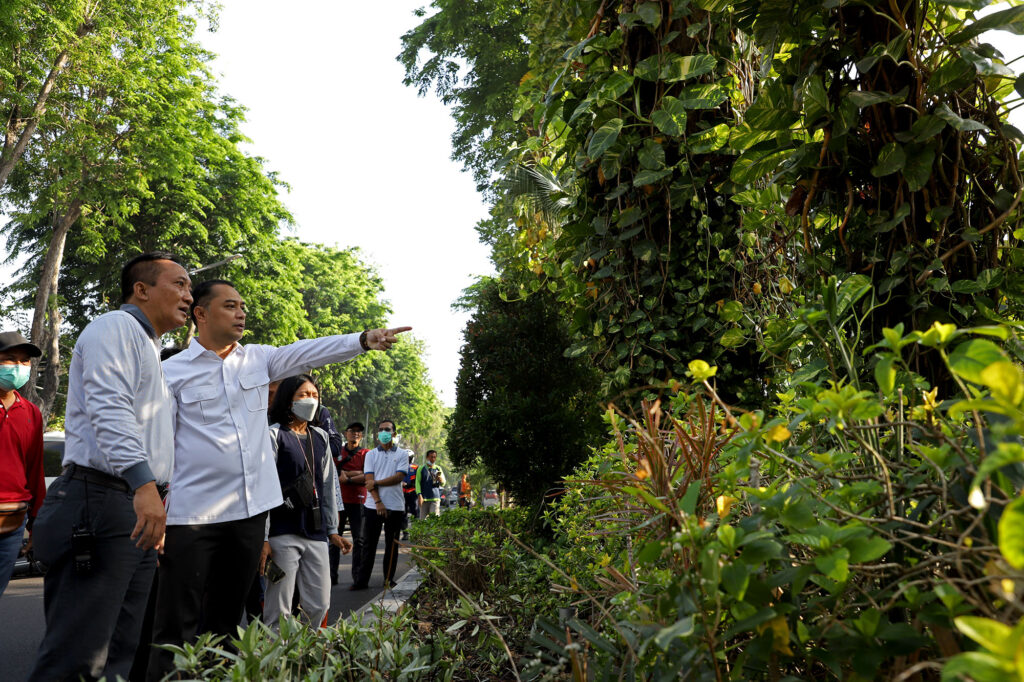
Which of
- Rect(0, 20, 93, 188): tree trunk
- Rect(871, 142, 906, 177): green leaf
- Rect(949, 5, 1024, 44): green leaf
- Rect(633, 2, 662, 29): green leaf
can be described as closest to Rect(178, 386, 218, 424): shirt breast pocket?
Rect(633, 2, 662, 29): green leaf

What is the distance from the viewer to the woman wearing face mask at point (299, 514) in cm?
496

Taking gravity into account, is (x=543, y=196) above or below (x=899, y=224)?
above

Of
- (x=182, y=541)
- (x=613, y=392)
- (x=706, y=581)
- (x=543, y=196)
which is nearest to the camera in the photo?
(x=706, y=581)

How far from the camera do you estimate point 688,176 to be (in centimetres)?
396

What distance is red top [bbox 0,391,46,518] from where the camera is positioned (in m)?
4.91

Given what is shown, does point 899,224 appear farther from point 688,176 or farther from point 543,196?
point 543,196

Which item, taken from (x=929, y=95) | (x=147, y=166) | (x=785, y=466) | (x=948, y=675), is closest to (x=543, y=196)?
(x=929, y=95)

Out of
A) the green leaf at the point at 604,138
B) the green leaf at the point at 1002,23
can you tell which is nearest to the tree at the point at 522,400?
the green leaf at the point at 604,138

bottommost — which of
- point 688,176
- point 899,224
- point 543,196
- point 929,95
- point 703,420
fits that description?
point 703,420

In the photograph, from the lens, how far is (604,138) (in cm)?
366

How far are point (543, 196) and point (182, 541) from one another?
7264 mm

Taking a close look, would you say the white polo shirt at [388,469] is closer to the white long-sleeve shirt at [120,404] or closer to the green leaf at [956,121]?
the white long-sleeve shirt at [120,404]

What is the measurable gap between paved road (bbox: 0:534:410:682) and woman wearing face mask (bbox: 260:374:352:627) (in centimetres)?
42

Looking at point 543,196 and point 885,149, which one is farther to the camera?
point 543,196
